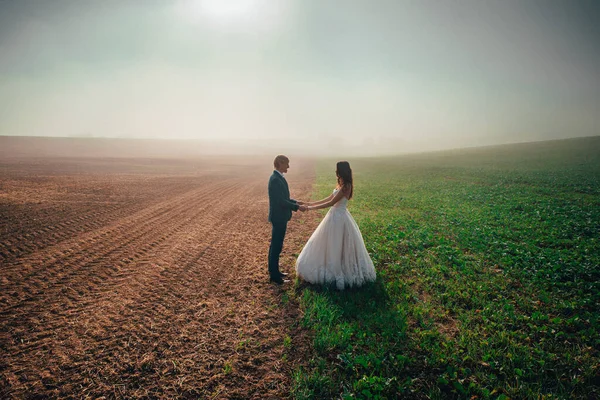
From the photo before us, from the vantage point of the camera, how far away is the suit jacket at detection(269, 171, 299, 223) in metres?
6.34

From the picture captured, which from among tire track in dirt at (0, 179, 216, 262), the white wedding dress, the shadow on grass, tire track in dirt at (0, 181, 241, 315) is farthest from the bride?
tire track in dirt at (0, 179, 216, 262)

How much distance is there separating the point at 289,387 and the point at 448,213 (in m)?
14.8

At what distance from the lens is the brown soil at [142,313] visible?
13.3 ft

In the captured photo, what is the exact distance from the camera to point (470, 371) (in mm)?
4211

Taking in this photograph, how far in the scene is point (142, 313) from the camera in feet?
18.6

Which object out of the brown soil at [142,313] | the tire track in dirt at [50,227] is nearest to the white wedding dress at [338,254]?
the brown soil at [142,313]

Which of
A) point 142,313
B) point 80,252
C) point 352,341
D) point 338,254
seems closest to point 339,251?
point 338,254

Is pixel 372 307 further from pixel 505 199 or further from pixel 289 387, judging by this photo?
pixel 505 199

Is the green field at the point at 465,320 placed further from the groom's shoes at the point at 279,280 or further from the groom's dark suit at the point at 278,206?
the groom's dark suit at the point at 278,206

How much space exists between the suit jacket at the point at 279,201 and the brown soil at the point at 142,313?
204 centimetres

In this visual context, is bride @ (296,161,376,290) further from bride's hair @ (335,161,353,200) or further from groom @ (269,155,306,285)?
groom @ (269,155,306,285)

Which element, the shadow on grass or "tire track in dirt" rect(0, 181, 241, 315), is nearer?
the shadow on grass

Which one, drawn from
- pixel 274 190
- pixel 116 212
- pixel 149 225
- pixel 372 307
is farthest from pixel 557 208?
pixel 116 212

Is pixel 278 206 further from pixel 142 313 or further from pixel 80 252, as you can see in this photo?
pixel 80 252
